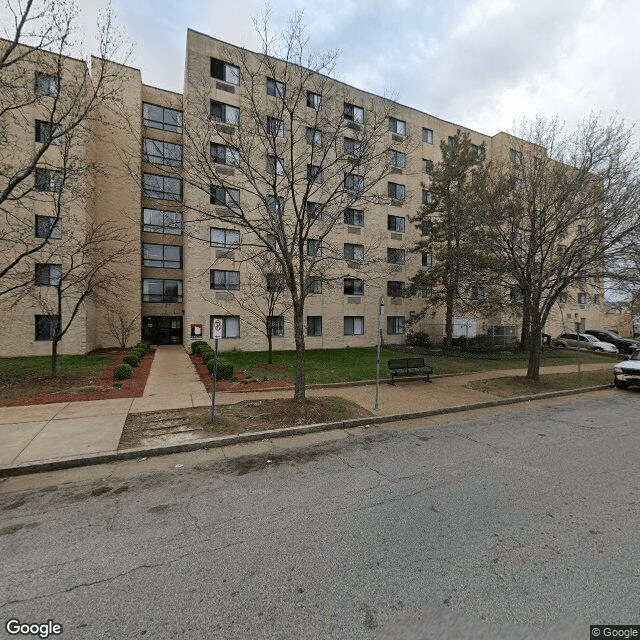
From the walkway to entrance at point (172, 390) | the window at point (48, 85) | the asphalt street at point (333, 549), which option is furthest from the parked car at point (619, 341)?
the window at point (48, 85)

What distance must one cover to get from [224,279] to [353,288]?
381 inches

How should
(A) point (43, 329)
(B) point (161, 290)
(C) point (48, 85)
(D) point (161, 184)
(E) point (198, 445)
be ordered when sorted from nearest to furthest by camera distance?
1. (E) point (198, 445)
2. (C) point (48, 85)
3. (A) point (43, 329)
4. (D) point (161, 184)
5. (B) point (161, 290)

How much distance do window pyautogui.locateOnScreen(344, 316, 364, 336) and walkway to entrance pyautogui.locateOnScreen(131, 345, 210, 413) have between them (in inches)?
507

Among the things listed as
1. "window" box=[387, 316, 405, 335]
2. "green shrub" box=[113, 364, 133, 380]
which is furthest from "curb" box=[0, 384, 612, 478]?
"window" box=[387, 316, 405, 335]

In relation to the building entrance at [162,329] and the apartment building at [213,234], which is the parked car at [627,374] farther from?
the building entrance at [162,329]

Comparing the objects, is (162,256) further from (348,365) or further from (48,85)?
(348,365)

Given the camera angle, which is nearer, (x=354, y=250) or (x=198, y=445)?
(x=198, y=445)

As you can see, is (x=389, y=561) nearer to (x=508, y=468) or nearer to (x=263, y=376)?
(x=508, y=468)

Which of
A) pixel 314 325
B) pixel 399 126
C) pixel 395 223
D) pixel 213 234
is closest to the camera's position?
pixel 213 234

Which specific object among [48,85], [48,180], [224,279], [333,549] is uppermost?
[48,85]

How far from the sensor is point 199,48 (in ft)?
70.5

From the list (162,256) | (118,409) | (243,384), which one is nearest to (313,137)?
(243,384)

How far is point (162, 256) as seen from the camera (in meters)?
26.1

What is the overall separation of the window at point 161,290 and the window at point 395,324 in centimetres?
1687
